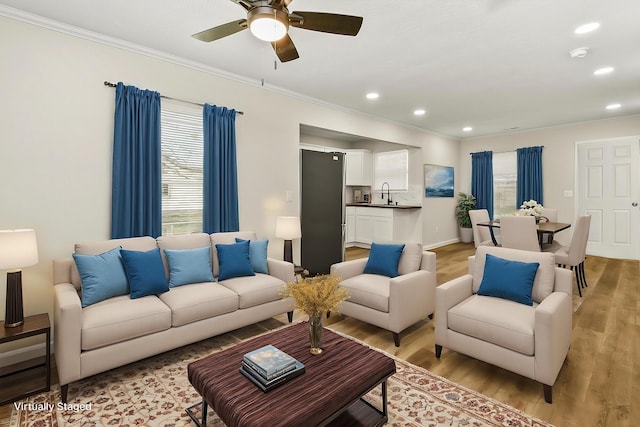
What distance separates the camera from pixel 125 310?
236 centimetres

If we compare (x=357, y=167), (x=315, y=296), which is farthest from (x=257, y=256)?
(x=357, y=167)

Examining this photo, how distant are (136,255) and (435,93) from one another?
4.22 meters

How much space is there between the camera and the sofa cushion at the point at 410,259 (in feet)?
11.1

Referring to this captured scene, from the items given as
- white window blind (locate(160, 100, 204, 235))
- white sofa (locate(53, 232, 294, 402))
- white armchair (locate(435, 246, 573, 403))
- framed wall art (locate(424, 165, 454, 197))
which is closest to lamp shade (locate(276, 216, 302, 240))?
white sofa (locate(53, 232, 294, 402))

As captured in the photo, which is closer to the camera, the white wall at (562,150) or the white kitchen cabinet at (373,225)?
the white wall at (562,150)

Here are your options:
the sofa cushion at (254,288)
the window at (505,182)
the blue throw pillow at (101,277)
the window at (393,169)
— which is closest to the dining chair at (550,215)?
the window at (505,182)

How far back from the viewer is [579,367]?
251cm

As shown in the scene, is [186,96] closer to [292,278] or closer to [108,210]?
[108,210]

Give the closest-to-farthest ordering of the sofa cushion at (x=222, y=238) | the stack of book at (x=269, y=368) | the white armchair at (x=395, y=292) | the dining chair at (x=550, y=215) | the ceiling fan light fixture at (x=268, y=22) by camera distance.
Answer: the stack of book at (x=269, y=368), the ceiling fan light fixture at (x=268, y=22), the white armchair at (x=395, y=292), the sofa cushion at (x=222, y=238), the dining chair at (x=550, y=215)

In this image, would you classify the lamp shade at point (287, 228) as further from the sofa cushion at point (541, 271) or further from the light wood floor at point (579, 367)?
the sofa cushion at point (541, 271)

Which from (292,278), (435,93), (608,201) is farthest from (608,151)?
(292,278)

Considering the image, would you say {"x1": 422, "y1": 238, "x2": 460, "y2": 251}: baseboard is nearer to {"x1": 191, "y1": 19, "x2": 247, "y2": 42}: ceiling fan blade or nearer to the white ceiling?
the white ceiling

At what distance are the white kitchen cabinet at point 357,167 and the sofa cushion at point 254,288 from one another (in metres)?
4.92

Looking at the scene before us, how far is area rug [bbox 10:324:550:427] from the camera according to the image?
6.35 ft
